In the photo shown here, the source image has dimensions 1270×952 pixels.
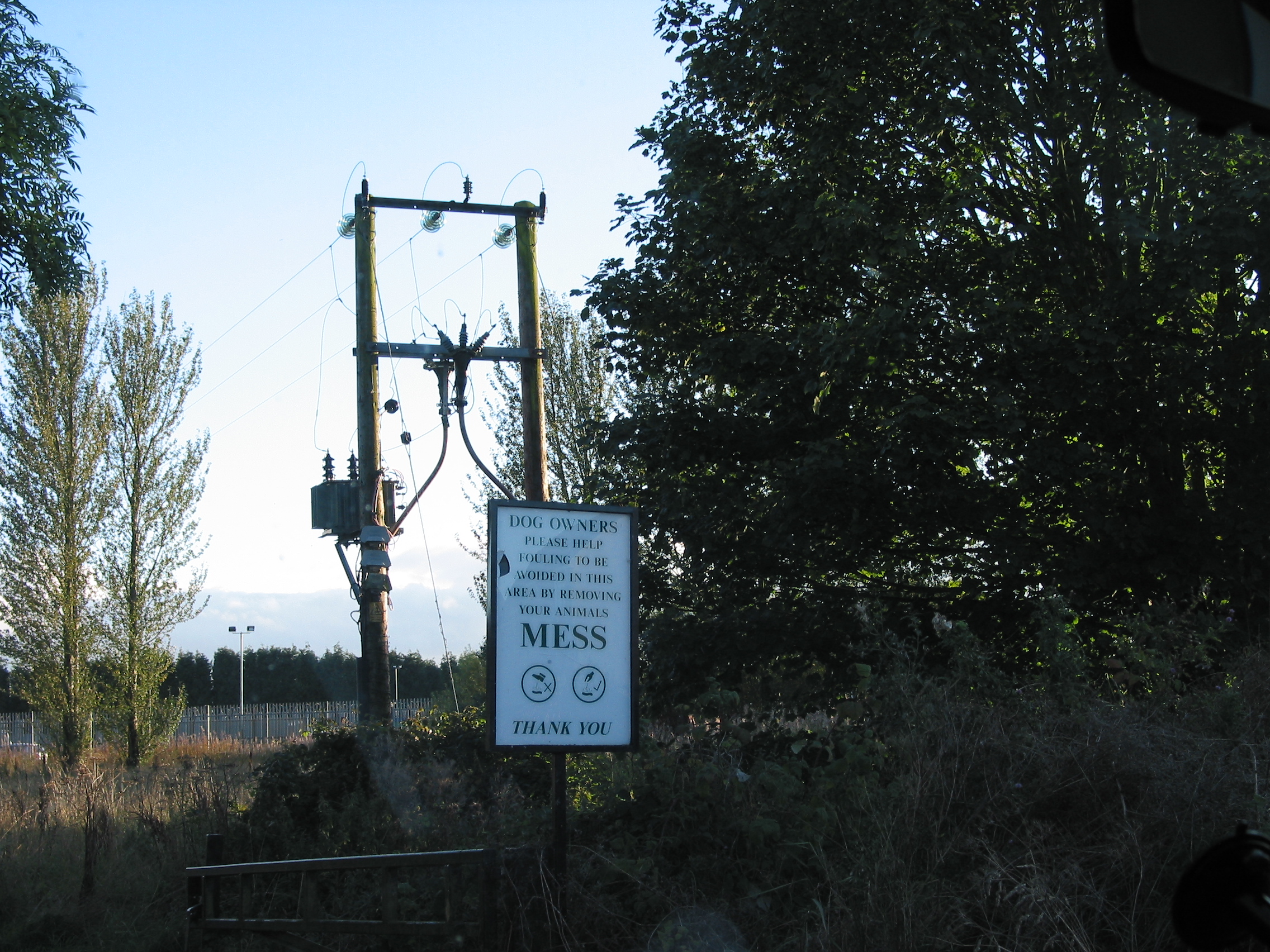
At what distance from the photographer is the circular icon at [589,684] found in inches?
264

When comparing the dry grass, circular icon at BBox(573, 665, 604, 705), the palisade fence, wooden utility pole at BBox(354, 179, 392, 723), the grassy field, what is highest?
wooden utility pole at BBox(354, 179, 392, 723)

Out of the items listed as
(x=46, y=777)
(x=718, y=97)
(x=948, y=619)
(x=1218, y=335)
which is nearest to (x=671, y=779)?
(x=948, y=619)

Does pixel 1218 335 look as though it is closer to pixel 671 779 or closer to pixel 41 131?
pixel 671 779

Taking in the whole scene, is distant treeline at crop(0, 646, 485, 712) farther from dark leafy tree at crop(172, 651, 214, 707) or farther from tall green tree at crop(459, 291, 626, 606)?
tall green tree at crop(459, 291, 626, 606)

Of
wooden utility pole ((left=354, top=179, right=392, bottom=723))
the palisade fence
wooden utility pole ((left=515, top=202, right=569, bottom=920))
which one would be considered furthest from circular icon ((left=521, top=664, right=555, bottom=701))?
the palisade fence

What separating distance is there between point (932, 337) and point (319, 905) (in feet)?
25.0

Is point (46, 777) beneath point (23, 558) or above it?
beneath

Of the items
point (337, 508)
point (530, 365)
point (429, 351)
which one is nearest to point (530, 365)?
point (530, 365)

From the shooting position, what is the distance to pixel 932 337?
1170 cm

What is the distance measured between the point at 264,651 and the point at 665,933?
10330 centimetres

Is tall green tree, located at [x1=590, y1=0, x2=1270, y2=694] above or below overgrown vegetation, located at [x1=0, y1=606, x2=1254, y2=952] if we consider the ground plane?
above

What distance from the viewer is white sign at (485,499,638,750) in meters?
6.57

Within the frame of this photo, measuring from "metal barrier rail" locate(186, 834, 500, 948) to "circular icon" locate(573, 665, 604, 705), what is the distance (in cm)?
97

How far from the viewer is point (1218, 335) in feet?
35.9
